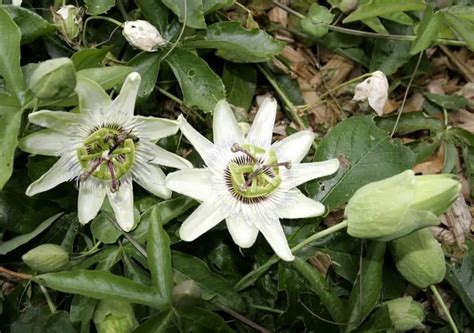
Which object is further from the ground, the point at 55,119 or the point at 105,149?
the point at 55,119

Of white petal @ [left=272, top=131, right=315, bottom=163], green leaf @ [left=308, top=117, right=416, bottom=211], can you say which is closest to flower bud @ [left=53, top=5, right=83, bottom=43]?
white petal @ [left=272, top=131, right=315, bottom=163]

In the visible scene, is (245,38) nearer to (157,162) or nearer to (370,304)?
(157,162)

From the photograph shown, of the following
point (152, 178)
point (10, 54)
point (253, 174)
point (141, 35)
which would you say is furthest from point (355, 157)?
point (10, 54)

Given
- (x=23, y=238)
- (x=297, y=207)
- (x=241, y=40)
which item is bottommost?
(x=23, y=238)

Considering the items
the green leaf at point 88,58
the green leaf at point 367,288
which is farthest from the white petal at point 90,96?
the green leaf at point 367,288

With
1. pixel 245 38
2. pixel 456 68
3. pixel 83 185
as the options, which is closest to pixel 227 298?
pixel 83 185

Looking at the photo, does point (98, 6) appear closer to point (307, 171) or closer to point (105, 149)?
point (105, 149)

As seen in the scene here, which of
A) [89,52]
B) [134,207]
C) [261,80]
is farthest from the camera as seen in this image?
[261,80]

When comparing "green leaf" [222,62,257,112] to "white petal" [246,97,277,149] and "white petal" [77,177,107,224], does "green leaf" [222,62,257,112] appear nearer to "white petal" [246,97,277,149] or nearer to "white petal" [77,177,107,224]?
"white petal" [246,97,277,149]
